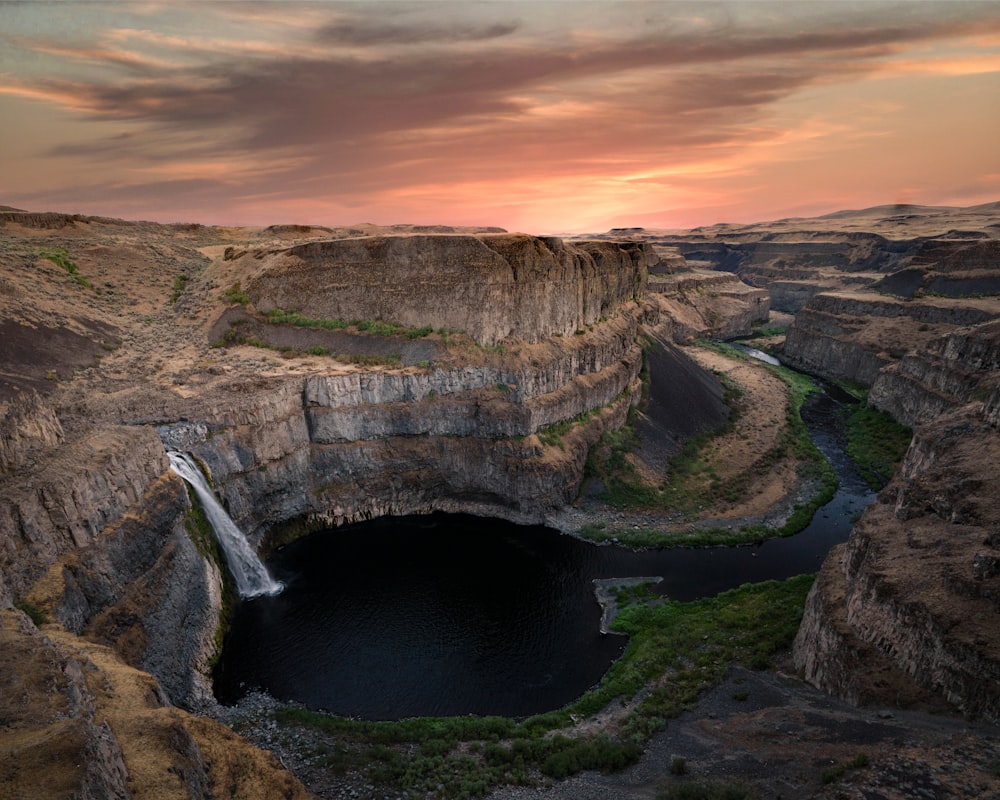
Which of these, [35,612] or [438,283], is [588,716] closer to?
[35,612]

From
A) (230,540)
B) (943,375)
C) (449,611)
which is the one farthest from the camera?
(943,375)

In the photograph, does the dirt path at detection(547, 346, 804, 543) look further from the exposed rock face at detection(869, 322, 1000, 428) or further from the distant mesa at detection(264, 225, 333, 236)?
the distant mesa at detection(264, 225, 333, 236)

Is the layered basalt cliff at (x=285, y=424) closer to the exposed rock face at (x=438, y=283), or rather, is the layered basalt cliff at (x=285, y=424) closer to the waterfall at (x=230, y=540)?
the exposed rock face at (x=438, y=283)

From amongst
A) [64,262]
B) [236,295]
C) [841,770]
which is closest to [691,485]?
[841,770]

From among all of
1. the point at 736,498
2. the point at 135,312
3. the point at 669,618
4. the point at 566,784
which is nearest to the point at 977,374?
the point at 736,498

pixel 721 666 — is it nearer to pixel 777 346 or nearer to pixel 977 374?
pixel 977 374

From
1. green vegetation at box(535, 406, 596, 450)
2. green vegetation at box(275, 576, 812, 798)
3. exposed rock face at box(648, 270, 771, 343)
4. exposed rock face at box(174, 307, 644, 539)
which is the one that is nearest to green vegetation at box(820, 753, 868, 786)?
green vegetation at box(275, 576, 812, 798)
